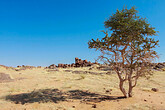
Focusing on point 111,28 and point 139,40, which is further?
point 111,28

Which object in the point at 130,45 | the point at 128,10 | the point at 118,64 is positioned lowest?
the point at 118,64

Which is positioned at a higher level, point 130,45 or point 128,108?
point 130,45

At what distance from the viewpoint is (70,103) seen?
7207mm

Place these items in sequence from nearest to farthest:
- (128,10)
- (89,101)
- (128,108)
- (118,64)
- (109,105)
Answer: (128,108) → (109,105) → (89,101) → (118,64) → (128,10)

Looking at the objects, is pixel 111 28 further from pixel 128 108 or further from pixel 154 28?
pixel 128 108

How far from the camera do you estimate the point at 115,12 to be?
30.1 ft

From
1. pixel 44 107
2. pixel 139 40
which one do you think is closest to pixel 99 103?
pixel 44 107

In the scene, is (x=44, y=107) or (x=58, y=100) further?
(x=58, y=100)

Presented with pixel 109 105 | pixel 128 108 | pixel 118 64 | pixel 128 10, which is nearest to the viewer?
pixel 128 108

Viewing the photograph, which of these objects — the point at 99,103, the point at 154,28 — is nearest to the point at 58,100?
the point at 99,103

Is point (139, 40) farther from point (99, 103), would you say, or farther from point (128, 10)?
point (99, 103)

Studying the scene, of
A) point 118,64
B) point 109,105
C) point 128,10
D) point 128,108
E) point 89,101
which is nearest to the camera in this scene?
point 128,108

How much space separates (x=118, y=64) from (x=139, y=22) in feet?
10.4

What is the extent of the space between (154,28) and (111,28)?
281 cm
